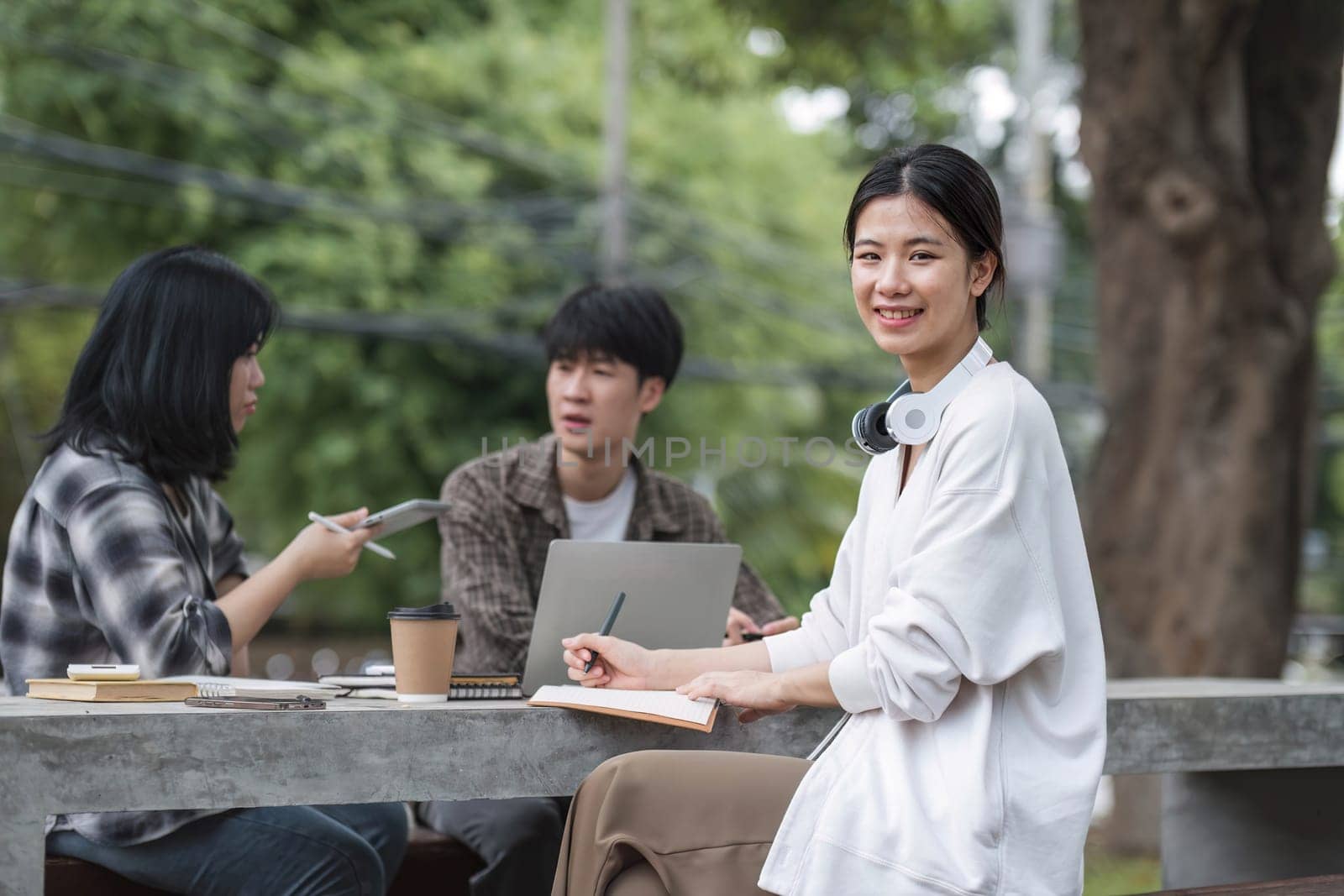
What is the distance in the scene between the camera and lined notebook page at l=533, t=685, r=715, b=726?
2.17 metres

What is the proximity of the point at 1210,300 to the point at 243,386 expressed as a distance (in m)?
4.32

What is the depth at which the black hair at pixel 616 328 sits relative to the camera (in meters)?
3.52

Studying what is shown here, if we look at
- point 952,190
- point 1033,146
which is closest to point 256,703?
point 952,190

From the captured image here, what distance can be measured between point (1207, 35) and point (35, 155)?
9147 millimetres

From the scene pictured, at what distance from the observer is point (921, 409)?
2.11 m

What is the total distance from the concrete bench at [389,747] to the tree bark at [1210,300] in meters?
3.43

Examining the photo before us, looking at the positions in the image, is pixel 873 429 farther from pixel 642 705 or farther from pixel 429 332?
pixel 429 332

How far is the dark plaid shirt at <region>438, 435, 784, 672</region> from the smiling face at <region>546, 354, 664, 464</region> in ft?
0.26

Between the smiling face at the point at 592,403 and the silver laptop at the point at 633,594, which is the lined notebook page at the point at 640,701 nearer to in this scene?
the silver laptop at the point at 633,594

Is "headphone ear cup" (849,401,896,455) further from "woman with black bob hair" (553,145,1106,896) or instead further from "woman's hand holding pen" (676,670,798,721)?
"woman's hand holding pen" (676,670,798,721)

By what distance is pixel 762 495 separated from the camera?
1519 centimetres

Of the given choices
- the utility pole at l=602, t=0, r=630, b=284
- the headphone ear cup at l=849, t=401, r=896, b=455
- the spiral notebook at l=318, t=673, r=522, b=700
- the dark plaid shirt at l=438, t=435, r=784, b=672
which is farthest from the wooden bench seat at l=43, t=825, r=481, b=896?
the utility pole at l=602, t=0, r=630, b=284

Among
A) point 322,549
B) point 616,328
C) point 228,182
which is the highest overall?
point 228,182

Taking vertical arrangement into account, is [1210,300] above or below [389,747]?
above
